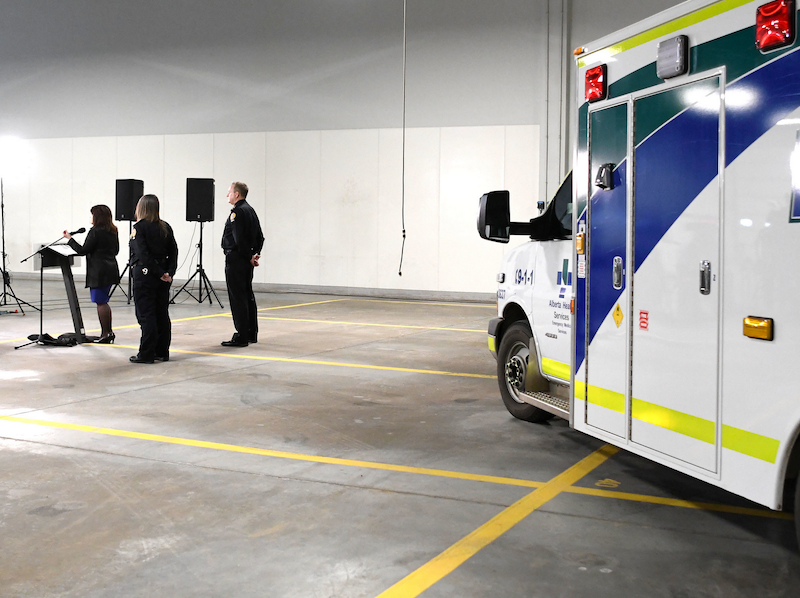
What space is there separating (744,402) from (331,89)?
16468 mm

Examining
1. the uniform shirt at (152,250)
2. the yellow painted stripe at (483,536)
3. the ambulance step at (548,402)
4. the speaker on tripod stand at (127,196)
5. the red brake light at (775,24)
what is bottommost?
the yellow painted stripe at (483,536)

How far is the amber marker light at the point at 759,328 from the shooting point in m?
3.32

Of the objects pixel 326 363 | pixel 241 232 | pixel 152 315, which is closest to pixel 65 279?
pixel 152 315

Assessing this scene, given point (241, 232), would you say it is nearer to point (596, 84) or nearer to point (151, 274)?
point (151, 274)

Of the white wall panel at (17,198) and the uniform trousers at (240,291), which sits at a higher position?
the white wall panel at (17,198)

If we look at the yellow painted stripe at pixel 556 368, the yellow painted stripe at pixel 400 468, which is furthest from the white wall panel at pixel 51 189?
the yellow painted stripe at pixel 556 368

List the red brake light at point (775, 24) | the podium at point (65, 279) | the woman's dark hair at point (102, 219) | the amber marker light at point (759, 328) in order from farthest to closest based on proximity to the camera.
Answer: the woman's dark hair at point (102, 219) < the podium at point (65, 279) < the amber marker light at point (759, 328) < the red brake light at point (775, 24)

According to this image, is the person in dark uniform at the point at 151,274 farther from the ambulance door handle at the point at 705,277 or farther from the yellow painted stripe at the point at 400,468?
the ambulance door handle at the point at 705,277

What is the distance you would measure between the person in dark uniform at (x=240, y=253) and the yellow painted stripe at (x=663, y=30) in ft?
19.6

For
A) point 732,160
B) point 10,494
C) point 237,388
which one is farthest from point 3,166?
point 732,160

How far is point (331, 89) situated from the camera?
61.7ft

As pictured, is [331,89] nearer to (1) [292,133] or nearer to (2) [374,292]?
(1) [292,133]

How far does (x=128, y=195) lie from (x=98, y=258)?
23.9 ft

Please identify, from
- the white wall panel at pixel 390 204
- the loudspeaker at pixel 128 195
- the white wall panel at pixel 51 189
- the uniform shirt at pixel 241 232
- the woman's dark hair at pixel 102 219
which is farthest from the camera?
the white wall panel at pixel 51 189
